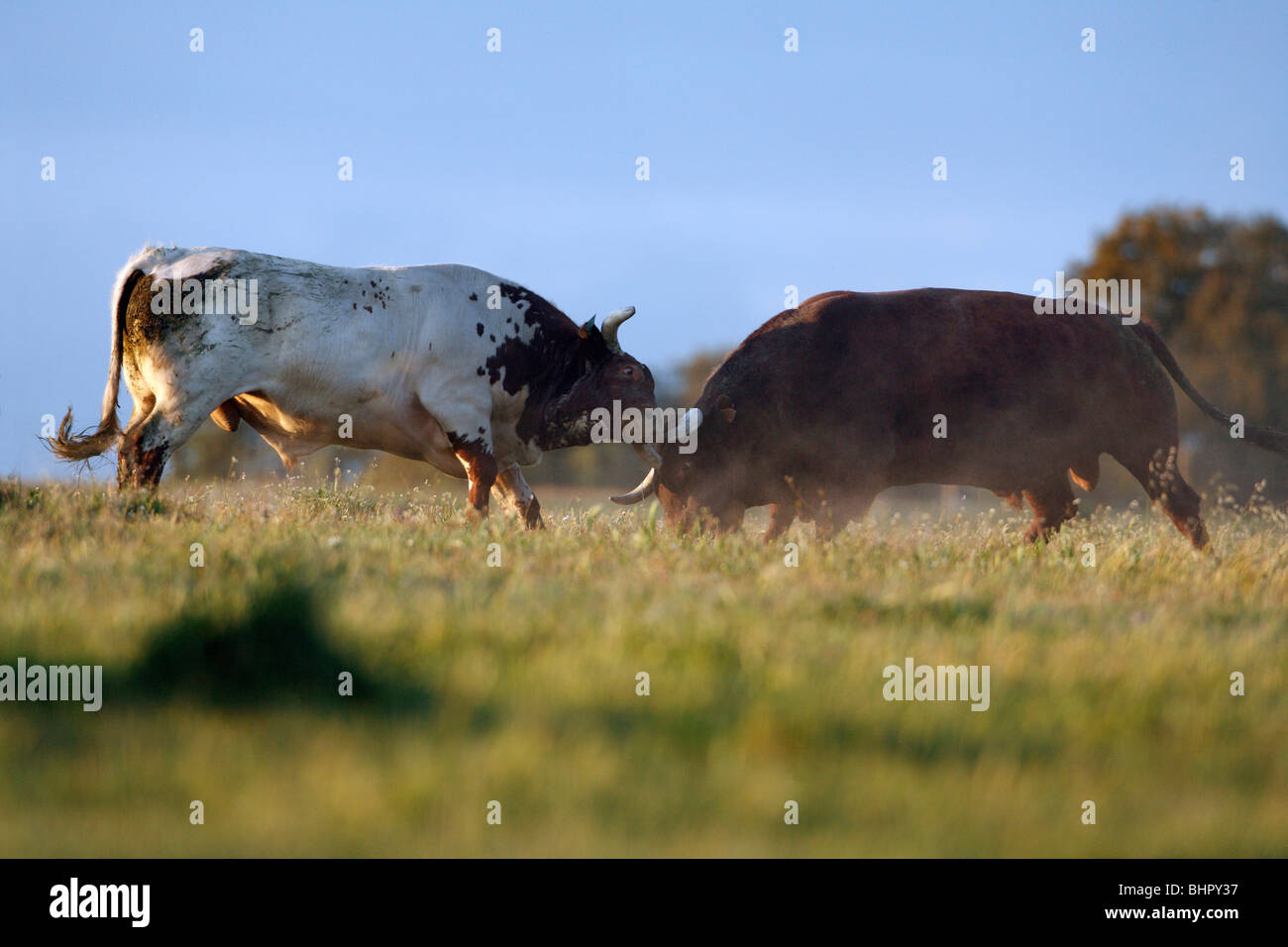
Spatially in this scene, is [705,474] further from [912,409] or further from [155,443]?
[155,443]

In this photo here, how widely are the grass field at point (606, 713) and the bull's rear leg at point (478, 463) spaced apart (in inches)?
119

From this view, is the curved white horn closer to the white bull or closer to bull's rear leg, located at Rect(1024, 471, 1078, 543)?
the white bull

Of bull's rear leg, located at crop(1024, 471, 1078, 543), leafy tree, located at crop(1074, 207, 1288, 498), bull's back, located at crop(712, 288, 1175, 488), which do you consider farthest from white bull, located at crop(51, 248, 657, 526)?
leafy tree, located at crop(1074, 207, 1288, 498)

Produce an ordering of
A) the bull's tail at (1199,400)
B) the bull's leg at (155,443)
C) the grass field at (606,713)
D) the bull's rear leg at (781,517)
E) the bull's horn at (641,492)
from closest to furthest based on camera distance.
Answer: the grass field at (606,713) < the bull's leg at (155,443) < the bull's horn at (641,492) < the bull's rear leg at (781,517) < the bull's tail at (1199,400)

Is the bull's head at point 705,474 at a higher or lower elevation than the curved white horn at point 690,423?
lower

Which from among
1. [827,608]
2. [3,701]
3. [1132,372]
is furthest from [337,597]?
[1132,372]

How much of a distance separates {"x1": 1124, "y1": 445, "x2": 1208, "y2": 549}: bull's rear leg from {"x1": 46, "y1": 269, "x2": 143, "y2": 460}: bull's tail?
23.9 ft

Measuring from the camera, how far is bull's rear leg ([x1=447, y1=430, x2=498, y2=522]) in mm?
8703

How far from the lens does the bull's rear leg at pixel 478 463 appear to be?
870 cm

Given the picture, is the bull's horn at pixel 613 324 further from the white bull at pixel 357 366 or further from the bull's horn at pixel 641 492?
the bull's horn at pixel 641 492

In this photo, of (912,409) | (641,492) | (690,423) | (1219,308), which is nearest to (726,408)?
(690,423)

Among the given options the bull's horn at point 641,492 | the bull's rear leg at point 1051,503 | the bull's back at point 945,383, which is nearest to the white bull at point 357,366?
the bull's horn at point 641,492

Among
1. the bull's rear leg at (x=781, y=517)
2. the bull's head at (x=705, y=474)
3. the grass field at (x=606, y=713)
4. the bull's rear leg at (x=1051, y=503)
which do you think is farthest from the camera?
the bull's rear leg at (x=1051, y=503)
